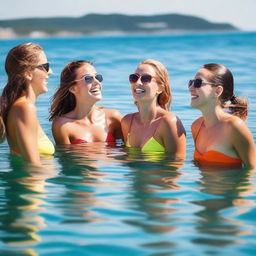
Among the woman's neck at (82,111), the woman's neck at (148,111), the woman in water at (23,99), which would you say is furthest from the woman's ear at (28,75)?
the woman's neck at (82,111)

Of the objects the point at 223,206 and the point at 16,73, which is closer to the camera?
the point at 223,206

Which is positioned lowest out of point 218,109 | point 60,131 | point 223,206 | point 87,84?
point 223,206

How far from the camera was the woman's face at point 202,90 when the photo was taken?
6770 mm

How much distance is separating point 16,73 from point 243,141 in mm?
2222

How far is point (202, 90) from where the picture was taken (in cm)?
677

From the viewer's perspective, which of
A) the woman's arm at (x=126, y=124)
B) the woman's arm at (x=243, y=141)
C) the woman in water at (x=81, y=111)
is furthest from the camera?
the woman in water at (x=81, y=111)

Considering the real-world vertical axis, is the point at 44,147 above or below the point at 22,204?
above

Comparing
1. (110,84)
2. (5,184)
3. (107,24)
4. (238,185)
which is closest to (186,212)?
(238,185)

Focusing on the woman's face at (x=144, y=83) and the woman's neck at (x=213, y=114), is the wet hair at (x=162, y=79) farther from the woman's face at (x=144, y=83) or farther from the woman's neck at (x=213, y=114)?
the woman's neck at (x=213, y=114)

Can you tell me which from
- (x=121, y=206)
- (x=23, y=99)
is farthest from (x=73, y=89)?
(x=121, y=206)

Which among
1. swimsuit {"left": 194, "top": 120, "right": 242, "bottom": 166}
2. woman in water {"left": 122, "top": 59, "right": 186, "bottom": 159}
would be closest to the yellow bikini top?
woman in water {"left": 122, "top": 59, "right": 186, "bottom": 159}

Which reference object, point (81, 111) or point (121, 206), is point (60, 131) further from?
point (121, 206)

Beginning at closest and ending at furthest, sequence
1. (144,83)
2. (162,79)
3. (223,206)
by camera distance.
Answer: (223,206) → (144,83) → (162,79)

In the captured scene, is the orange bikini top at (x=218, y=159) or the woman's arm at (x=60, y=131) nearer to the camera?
the orange bikini top at (x=218, y=159)
